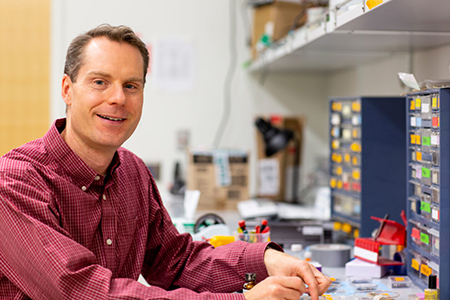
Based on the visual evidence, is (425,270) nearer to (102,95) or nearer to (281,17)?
(102,95)

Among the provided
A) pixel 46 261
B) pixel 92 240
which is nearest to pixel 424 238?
pixel 92 240

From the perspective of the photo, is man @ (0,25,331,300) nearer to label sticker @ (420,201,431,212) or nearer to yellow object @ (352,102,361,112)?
label sticker @ (420,201,431,212)

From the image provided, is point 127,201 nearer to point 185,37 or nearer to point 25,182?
point 25,182

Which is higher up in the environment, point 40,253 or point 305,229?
point 40,253

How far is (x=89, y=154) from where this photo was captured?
4.60 feet

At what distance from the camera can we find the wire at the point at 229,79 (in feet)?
12.7

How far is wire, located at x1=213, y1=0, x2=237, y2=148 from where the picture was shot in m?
3.88

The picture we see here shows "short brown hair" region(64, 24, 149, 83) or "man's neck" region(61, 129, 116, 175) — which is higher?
"short brown hair" region(64, 24, 149, 83)

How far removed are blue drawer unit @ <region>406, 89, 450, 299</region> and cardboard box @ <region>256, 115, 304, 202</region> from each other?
194cm

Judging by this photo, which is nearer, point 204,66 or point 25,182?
point 25,182

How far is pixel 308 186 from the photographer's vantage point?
12.7 ft

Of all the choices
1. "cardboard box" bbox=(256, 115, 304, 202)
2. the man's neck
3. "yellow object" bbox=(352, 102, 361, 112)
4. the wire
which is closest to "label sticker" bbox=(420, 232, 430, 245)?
"yellow object" bbox=(352, 102, 361, 112)

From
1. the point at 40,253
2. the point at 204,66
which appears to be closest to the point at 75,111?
the point at 40,253

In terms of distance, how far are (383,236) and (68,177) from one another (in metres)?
1.05
